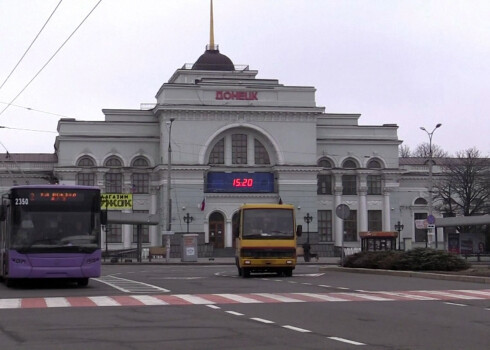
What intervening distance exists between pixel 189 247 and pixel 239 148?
22.3m

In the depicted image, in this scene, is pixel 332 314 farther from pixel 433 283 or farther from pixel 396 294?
pixel 433 283

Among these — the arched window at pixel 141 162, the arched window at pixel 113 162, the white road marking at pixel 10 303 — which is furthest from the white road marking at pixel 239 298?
the arched window at pixel 141 162

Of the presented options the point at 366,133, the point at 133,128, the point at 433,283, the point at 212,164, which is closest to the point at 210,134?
the point at 212,164

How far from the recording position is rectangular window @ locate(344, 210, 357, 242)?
276 ft

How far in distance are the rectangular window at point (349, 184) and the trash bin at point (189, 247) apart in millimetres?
27511

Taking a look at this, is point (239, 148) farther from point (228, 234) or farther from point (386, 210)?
point (386, 210)

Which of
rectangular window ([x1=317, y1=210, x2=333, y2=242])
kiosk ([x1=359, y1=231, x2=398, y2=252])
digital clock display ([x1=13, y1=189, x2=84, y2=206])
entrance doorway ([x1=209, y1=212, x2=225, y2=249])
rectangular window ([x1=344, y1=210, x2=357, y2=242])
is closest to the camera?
digital clock display ([x1=13, y1=189, x2=84, y2=206])

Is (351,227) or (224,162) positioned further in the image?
(351,227)

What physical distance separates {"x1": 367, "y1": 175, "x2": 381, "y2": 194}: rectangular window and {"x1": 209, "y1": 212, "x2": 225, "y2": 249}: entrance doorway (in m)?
15.7

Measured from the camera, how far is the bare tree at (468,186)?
75500 mm

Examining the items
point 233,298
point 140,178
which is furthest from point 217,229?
point 233,298

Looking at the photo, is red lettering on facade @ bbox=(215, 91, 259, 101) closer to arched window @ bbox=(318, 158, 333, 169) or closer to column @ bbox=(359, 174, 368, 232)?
arched window @ bbox=(318, 158, 333, 169)

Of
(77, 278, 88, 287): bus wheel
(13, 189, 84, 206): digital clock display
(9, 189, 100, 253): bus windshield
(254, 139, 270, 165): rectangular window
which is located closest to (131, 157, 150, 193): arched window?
(254, 139, 270, 165): rectangular window

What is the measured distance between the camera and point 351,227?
84.4 m
